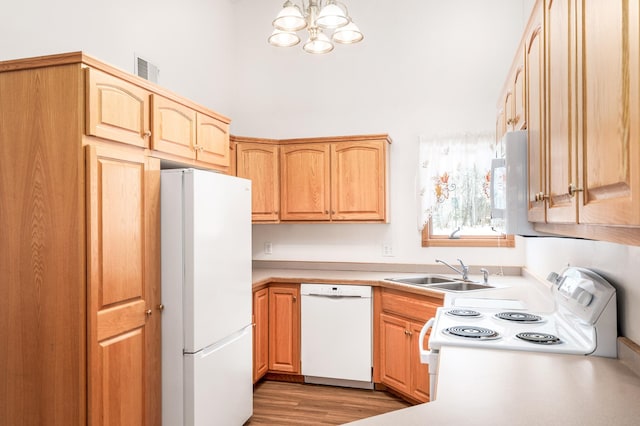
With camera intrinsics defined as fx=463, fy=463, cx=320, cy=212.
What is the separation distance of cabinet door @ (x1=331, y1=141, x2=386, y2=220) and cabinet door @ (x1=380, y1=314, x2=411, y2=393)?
2.98ft

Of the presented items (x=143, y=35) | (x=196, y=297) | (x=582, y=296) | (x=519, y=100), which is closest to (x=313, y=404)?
(x=196, y=297)

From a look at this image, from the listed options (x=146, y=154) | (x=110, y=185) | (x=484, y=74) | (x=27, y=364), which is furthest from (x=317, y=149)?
(x=27, y=364)

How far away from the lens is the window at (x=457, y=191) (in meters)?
3.95

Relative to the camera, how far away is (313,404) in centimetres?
347

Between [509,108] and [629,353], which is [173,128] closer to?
[509,108]

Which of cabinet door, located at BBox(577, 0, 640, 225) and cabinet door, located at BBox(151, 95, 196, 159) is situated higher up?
cabinet door, located at BBox(151, 95, 196, 159)

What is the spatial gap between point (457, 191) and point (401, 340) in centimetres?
140

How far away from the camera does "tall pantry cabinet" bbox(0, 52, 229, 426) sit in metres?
1.96

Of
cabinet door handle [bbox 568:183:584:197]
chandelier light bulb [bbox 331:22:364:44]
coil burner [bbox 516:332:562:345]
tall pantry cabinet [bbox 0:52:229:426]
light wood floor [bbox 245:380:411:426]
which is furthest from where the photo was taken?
light wood floor [bbox 245:380:411:426]

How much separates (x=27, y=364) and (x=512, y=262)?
137 inches

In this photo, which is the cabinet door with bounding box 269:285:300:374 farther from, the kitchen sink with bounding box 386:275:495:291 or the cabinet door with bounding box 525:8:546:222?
the cabinet door with bounding box 525:8:546:222

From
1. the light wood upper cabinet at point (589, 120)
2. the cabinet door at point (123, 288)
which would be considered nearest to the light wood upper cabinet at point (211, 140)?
the cabinet door at point (123, 288)

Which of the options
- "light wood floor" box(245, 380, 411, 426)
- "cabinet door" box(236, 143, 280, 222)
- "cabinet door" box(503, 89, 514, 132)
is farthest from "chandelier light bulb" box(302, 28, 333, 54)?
"light wood floor" box(245, 380, 411, 426)

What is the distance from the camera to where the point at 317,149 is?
4051 millimetres
